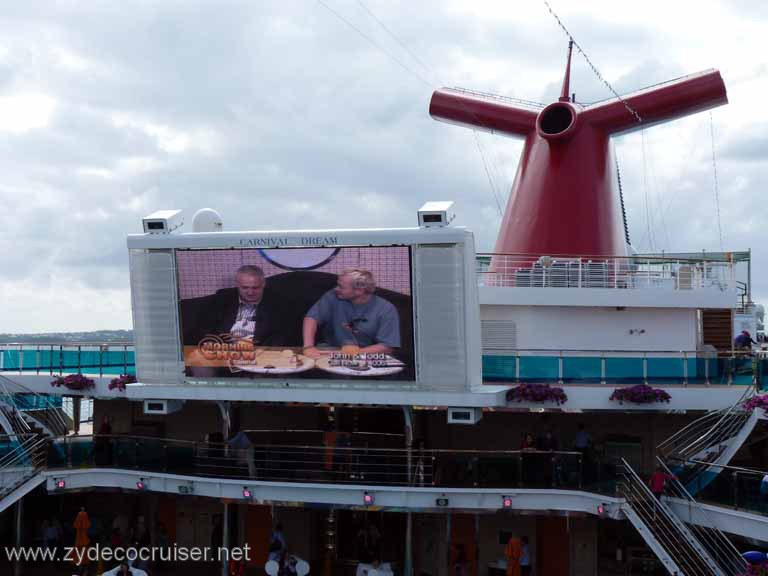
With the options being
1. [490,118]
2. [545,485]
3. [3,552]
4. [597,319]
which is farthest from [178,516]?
[490,118]

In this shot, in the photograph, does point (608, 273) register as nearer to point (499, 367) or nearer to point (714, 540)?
point (499, 367)

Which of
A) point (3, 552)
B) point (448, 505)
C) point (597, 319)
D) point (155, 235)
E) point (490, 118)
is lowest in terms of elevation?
point (3, 552)

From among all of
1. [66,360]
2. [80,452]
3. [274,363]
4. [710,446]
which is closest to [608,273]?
[710,446]

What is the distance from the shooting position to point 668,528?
781 inches

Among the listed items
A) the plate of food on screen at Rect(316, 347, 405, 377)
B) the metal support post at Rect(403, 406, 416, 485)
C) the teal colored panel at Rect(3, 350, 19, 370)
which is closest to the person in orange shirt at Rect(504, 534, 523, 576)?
the metal support post at Rect(403, 406, 416, 485)

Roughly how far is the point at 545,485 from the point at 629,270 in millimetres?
6821

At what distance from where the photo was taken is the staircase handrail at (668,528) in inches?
759

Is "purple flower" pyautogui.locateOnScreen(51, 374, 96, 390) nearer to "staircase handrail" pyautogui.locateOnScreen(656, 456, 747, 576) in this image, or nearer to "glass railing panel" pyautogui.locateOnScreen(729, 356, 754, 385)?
"staircase handrail" pyautogui.locateOnScreen(656, 456, 747, 576)

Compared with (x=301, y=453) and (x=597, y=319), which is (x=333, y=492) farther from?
(x=597, y=319)

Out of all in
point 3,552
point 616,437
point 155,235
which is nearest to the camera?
point 155,235

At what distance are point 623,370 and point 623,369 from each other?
31mm

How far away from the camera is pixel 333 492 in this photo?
867 inches

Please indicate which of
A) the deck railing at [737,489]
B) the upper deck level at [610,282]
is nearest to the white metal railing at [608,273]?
the upper deck level at [610,282]

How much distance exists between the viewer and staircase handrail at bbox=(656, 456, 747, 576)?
1906 cm
